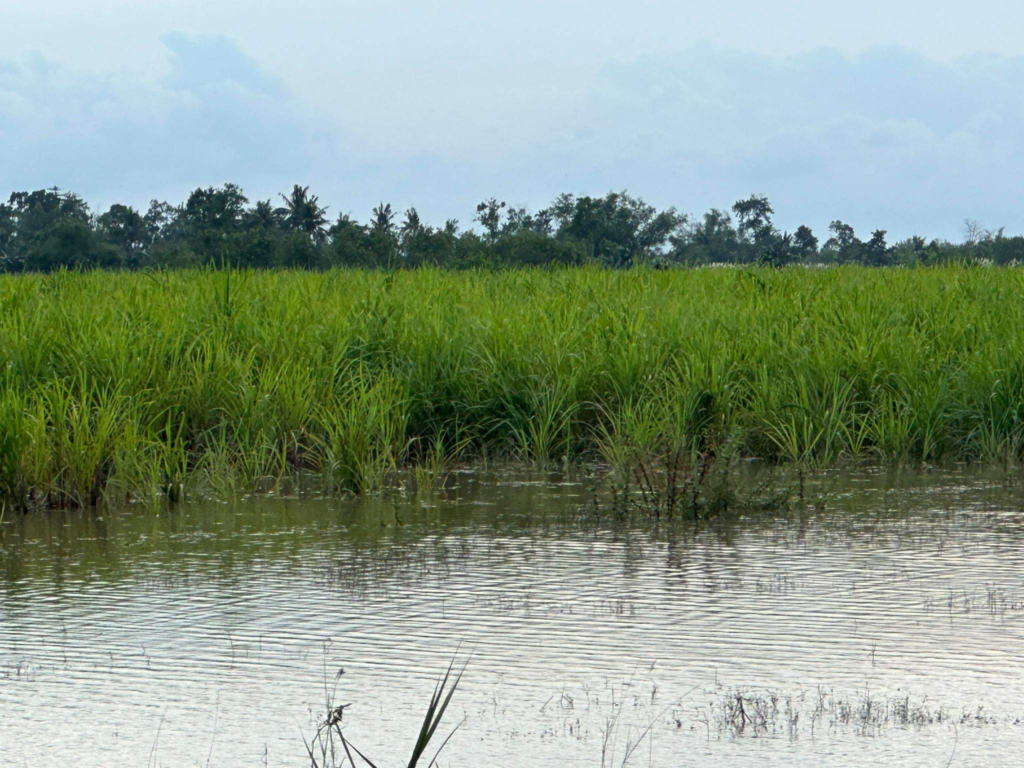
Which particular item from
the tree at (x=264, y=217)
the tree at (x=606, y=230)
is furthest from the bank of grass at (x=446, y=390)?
the tree at (x=264, y=217)

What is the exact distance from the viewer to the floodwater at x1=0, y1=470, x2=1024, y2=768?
9.25ft

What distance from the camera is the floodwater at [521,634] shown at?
111 inches

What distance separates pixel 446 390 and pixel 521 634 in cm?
397

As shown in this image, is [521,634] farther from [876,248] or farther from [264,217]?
[264,217]

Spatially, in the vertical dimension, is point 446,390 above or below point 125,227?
below

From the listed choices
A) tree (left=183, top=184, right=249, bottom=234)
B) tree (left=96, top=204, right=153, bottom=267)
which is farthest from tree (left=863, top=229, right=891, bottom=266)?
tree (left=96, top=204, right=153, bottom=267)

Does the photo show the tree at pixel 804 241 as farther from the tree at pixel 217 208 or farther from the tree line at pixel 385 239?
the tree at pixel 217 208

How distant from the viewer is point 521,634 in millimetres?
3684

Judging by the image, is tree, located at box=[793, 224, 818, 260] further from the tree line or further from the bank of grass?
the bank of grass

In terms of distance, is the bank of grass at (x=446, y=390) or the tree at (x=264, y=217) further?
the tree at (x=264, y=217)

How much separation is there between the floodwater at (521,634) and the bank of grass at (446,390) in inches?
24.4

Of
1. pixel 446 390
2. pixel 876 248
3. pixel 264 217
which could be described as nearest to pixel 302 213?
pixel 264 217

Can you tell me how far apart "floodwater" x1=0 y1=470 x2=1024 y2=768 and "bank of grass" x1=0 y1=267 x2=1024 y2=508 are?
2.03ft


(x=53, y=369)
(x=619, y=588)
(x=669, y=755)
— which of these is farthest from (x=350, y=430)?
(x=669, y=755)
